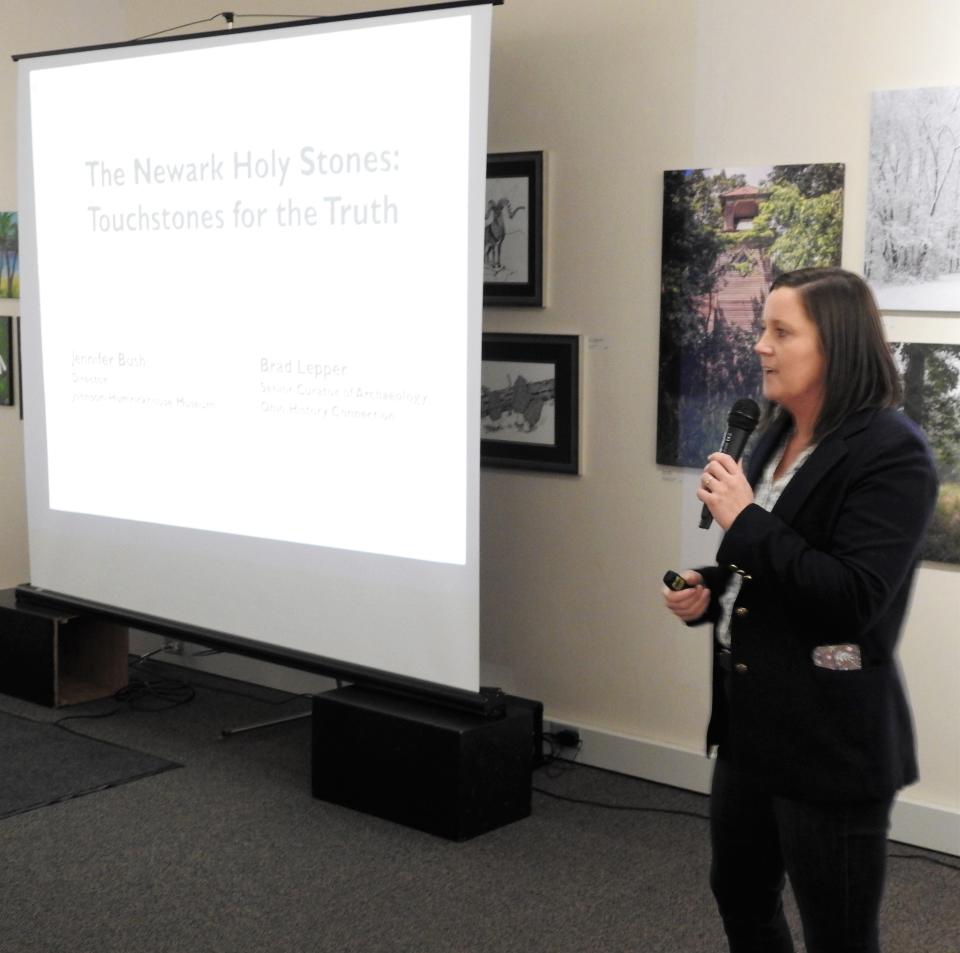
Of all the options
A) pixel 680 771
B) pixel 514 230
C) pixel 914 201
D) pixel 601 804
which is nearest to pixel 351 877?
pixel 601 804

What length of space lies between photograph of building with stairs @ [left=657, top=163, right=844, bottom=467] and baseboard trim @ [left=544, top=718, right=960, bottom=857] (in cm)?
86

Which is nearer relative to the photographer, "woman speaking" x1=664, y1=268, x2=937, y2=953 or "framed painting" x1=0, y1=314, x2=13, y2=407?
"woman speaking" x1=664, y1=268, x2=937, y2=953

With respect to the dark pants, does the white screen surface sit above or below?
above

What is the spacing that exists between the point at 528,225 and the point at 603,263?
0.90ft

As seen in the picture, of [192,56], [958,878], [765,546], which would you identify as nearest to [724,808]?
[765,546]

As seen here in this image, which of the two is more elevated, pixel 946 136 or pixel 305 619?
pixel 946 136

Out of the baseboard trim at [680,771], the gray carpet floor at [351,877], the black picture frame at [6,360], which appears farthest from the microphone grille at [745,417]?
the black picture frame at [6,360]

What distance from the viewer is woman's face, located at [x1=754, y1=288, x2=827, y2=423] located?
5.88 ft

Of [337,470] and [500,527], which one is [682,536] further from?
[337,470]

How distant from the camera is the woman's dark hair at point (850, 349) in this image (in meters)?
1.78

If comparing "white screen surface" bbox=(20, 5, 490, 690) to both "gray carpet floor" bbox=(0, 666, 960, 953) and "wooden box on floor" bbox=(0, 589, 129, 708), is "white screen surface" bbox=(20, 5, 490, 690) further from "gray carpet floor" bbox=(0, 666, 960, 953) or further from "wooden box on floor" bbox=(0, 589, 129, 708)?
"gray carpet floor" bbox=(0, 666, 960, 953)

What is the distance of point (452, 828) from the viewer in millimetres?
3361

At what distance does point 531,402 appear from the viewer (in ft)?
13.0

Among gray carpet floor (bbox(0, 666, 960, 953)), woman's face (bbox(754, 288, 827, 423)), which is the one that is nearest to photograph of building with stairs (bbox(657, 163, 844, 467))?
gray carpet floor (bbox(0, 666, 960, 953))
